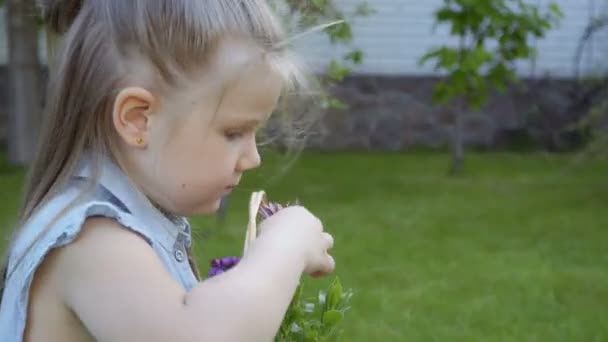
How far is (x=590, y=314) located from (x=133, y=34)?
3.28 metres

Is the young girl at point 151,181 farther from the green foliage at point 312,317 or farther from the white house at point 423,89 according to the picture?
the white house at point 423,89

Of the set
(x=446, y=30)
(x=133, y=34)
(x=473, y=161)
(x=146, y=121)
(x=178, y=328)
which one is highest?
(x=133, y=34)

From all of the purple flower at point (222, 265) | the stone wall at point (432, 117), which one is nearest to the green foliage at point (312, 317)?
the purple flower at point (222, 265)

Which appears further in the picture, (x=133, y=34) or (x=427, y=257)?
(x=427, y=257)

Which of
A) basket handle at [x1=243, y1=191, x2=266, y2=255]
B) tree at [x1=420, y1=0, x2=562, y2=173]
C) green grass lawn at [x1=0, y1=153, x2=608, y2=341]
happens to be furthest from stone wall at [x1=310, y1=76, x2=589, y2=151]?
basket handle at [x1=243, y1=191, x2=266, y2=255]

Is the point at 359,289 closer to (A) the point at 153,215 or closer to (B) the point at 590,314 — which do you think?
(B) the point at 590,314

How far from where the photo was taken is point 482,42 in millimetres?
8859

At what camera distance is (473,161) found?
33.6 feet

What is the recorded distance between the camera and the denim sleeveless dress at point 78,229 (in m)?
1.57

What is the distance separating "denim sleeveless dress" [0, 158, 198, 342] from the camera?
62.0 inches

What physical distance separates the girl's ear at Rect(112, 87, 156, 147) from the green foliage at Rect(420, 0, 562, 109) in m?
6.96

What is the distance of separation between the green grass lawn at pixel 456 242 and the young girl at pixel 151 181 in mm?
565

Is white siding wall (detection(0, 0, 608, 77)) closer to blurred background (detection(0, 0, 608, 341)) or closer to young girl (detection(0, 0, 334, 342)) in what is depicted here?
blurred background (detection(0, 0, 608, 341))

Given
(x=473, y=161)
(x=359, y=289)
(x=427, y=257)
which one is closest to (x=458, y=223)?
(x=427, y=257)
